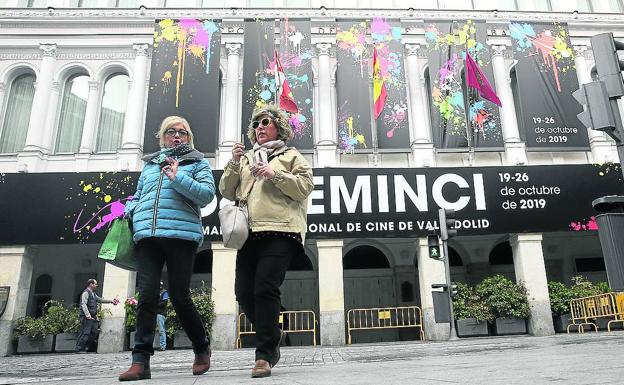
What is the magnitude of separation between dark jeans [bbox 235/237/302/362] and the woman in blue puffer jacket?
0.44 meters

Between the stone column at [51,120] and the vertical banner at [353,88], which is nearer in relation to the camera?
the vertical banner at [353,88]

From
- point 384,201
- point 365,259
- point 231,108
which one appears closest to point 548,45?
point 384,201

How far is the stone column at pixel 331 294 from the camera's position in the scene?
44.1ft

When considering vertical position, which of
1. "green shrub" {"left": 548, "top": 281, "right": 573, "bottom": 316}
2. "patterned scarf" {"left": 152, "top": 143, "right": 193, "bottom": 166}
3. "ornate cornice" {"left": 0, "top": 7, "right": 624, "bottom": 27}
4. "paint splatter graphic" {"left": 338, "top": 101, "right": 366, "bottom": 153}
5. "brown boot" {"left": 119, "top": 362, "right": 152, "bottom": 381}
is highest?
"ornate cornice" {"left": 0, "top": 7, "right": 624, "bottom": 27}

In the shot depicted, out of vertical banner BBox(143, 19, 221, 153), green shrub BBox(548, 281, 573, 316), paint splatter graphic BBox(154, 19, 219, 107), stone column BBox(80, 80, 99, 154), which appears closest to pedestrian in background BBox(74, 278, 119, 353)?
vertical banner BBox(143, 19, 221, 153)

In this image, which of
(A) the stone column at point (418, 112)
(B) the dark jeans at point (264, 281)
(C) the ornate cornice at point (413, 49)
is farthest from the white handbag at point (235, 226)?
(C) the ornate cornice at point (413, 49)

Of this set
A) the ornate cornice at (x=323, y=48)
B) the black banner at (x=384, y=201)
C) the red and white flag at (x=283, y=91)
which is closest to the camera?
the black banner at (x=384, y=201)

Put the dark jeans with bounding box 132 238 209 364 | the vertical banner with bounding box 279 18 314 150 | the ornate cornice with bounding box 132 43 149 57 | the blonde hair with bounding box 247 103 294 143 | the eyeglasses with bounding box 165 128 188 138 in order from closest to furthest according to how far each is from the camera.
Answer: the dark jeans with bounding box 132 238 209 364
the blonde hair with bounding box 247 103 294 143
the eyeglasses with bounding box 165 128 188 138
the vertical banner with bounding box 279 18 314 150
the ornate cornice with bounding box 132 43 149 57

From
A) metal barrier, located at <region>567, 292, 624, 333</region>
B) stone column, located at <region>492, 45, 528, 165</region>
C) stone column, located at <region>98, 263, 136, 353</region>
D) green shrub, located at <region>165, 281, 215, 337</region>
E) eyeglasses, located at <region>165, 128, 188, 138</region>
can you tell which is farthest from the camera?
stone column, located at <region>492, 45, 528, 165</region>

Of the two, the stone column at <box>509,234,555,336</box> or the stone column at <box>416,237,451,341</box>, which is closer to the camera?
the stone column at <box>509,234,555,336</box>

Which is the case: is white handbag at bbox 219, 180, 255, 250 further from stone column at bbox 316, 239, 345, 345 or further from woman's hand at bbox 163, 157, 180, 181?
stone column at bbox 316, 239, 345, 345

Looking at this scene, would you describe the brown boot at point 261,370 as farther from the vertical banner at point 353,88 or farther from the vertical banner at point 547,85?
the vertical banner at point 547,85

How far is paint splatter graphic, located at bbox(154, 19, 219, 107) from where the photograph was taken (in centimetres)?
1529

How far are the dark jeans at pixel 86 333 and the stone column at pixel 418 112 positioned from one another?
10.4 m
